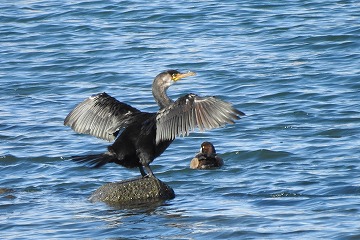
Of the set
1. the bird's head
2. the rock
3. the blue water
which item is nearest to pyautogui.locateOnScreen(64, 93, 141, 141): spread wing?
the bird's head

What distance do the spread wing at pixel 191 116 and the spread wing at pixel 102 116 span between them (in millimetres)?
534

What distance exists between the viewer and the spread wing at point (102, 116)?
9.47 metres

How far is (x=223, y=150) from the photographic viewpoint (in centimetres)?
1185

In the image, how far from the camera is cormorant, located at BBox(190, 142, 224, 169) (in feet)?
35.1

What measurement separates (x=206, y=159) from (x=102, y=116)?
157 cm

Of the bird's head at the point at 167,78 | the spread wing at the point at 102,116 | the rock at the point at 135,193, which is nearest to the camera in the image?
the rock at the point at 135,193

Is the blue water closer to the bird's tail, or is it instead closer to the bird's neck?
the bird's tail

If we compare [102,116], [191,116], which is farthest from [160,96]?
[191,116]

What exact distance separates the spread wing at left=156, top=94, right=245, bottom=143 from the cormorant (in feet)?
5.68

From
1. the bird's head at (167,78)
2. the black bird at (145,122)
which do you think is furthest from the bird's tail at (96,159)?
the bird's head at (167,78)

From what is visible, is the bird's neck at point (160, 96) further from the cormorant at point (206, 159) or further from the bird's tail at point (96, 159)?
the cormorant at point (206, 159)

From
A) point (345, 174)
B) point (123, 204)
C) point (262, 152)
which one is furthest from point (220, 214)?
point (262, 152)

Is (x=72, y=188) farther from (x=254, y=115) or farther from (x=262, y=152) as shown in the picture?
(x=254, y=115)

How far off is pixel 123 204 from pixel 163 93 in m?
1.10
